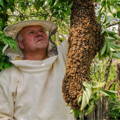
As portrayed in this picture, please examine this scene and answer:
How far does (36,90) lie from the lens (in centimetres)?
364

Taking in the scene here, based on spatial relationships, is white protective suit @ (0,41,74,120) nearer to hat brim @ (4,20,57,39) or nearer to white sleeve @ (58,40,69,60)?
white sleeve @ (58,40,69,60)

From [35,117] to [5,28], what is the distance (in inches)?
31.6

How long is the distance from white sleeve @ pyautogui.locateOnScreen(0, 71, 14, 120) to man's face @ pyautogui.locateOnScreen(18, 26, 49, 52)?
1.05 feet

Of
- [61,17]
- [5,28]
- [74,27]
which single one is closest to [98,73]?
[61,17]

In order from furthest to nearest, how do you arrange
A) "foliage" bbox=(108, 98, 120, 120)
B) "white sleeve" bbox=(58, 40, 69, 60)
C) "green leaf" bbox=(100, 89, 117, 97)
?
"foliage" bbox=(108, 98, 120, 120)
"white sleeve" bbox=(58, 40, 69, 60)
"green leaf" bbox=(100, 89, 117, 97)

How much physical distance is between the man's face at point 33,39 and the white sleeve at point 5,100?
319mm

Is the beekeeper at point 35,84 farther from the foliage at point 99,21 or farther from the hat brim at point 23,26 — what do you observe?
the foliage at point 99,21

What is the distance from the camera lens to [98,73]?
5.09 meters

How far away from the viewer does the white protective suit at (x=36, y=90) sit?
3.61 metres

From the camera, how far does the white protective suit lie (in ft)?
11.9

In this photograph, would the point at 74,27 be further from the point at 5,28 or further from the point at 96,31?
the point at 5,28

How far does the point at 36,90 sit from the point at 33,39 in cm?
44

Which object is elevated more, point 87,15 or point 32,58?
point 87,15

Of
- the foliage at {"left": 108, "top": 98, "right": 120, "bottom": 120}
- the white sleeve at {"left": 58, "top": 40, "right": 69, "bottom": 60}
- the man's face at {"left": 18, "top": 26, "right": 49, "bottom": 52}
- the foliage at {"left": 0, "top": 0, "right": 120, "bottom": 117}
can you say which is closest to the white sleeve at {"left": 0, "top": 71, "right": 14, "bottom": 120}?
the foliage at {"left": 0, "top": 0, "right": 120, "bottom": 117}
